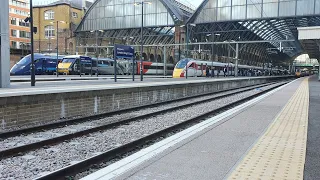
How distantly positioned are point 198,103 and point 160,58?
202 ft

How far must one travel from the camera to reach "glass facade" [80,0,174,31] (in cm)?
6025

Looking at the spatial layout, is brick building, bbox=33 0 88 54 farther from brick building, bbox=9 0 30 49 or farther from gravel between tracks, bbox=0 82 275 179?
gravel between tracks, bbox=0 82 275 179

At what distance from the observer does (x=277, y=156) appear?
5754 mm

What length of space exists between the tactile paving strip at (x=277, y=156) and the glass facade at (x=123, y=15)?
175 ft

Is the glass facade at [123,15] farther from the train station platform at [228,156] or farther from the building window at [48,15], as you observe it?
the train station platform at [228,156]

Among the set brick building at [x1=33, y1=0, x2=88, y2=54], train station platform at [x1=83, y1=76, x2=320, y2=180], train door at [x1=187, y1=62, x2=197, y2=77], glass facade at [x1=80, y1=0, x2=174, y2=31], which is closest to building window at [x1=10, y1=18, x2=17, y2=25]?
brick building at [x1=33, y1=0, x2=88, y2=54]

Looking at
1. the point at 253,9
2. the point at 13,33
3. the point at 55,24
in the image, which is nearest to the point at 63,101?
the point at 253,9

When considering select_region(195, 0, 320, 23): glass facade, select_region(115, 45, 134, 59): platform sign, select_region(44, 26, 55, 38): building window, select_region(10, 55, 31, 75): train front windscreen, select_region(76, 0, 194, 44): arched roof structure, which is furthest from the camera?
select_region(44, 26, 55, 38): building window

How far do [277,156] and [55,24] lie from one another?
69327 mm

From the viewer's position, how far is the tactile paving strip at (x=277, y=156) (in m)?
4.75

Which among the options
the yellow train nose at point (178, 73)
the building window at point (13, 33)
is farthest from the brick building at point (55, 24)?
the yellow train nose at point (178, 73)

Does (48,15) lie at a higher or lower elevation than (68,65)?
higher

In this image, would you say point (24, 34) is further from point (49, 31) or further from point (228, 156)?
point (228, 156)

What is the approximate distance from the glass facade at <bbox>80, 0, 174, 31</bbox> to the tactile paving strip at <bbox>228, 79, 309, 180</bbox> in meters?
53.3
